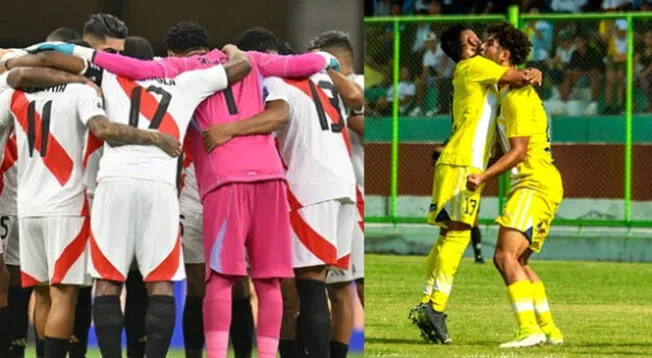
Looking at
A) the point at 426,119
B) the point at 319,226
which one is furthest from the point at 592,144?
the point at 319,226

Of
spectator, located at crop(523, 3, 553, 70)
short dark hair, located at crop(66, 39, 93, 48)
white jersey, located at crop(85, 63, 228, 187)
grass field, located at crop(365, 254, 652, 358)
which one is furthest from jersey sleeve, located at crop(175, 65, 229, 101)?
spectator, located at crop(523, 3, 553, 70)

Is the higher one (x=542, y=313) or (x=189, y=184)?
(x=189, y=184)

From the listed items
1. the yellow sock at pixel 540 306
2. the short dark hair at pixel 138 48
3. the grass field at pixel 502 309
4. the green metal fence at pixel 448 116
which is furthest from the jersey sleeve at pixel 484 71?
the green metal fence at pixel 448 116

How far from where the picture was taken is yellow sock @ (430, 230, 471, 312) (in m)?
12.7

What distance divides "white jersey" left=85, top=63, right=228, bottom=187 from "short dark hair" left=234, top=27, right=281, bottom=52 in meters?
0.17

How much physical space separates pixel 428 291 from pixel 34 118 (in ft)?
15.1

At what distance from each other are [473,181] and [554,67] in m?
10.4

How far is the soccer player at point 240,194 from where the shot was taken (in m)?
8.60

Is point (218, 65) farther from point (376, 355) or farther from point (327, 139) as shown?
point (376, 355)

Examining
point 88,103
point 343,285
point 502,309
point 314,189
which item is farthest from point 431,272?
point 88,103

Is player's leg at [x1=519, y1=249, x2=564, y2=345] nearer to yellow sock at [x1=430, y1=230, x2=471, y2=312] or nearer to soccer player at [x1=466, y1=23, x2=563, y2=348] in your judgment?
soccer player at [x1=466, y1=23, x2=563, y2=348]

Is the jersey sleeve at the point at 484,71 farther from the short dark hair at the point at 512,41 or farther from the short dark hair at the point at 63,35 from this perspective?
the short dark hair at the point at 63,35

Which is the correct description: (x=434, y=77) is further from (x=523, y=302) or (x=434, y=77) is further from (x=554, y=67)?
(x=523, y=302)

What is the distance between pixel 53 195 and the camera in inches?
346
